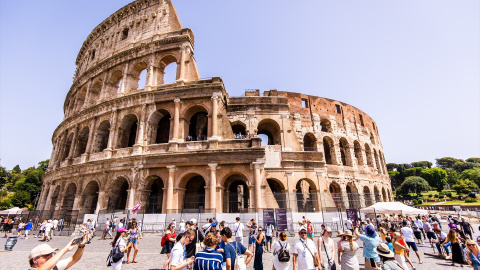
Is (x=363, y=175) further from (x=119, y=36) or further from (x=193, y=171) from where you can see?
(x=119, y=36)

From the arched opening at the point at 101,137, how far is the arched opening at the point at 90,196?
2.72 m

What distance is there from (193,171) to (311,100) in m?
15.4

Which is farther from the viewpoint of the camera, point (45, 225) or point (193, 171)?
point (193, 171)

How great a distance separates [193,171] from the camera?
50.7 ft

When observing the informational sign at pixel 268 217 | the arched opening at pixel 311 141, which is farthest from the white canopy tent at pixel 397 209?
the arched opening at pixel 311 141

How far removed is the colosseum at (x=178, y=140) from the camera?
50.8 ft

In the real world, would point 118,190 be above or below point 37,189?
below

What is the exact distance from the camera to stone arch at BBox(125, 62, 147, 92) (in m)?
19.9

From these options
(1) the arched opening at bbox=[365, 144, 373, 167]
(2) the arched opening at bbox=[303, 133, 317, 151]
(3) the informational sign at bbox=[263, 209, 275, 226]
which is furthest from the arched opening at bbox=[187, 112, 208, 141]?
(1) the arched opening at bbox=[365, 144, 373, 167]

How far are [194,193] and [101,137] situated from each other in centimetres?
949

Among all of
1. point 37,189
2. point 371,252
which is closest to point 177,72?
point 371,252

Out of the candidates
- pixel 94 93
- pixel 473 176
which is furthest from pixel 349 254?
pixel 473 176

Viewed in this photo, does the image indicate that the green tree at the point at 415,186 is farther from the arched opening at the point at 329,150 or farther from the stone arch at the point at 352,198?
the arched opening at the point at 329,150

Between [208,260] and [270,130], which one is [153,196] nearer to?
[270,130]
